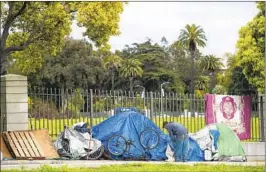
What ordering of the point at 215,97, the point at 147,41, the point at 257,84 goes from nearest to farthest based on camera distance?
the point at 215,97, the point at 257,84, the point at 147,41

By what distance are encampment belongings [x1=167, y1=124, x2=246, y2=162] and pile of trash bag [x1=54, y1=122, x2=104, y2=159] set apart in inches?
102

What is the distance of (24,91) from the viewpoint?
1521 centimetres

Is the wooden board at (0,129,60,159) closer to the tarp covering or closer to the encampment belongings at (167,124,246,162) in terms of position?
the encampment belongings at (167,124,246,162)

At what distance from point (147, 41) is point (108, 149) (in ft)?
202

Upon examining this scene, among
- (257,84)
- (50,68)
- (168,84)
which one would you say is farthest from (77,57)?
(257,84)

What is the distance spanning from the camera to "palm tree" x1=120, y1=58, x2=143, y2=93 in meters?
66.7

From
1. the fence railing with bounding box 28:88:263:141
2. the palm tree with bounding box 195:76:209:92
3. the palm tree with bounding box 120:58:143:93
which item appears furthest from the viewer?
the palm tree with bounding box 120:58:143:93

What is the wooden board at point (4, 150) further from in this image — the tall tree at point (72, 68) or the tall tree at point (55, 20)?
the tall tree at point (72, 68)

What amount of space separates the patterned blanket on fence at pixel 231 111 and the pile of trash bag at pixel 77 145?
181 inches

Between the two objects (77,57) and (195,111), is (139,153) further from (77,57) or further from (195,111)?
(77,57)

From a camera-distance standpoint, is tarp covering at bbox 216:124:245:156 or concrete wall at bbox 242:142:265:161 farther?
concrete wall at bbox 242:142:265:161

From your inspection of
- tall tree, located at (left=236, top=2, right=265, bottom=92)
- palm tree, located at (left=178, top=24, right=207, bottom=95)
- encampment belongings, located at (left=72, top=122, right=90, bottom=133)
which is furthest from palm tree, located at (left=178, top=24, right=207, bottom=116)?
encampment belongings, located at (left=72, top=122, right=90, bottom=133)

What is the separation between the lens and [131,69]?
221ft

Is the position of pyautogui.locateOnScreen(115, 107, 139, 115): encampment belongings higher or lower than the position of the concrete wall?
higher
